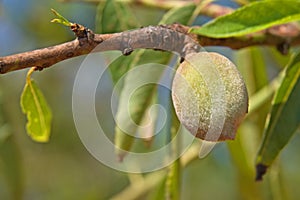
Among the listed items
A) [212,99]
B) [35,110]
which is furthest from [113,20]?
[212,99]

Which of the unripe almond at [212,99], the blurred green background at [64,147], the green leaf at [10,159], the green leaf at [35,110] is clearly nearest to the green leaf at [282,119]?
the unripe almond at [212,99]

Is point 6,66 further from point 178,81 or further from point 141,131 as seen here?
point 141,131

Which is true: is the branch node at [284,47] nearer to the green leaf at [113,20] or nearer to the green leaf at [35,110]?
the green leaf at [113,20]

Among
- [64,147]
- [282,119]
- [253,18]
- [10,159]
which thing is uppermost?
[253,18]

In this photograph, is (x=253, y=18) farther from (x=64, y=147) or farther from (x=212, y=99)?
(x=64, y=147)

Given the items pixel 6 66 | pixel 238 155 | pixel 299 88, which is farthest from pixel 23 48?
pixel 6 66
